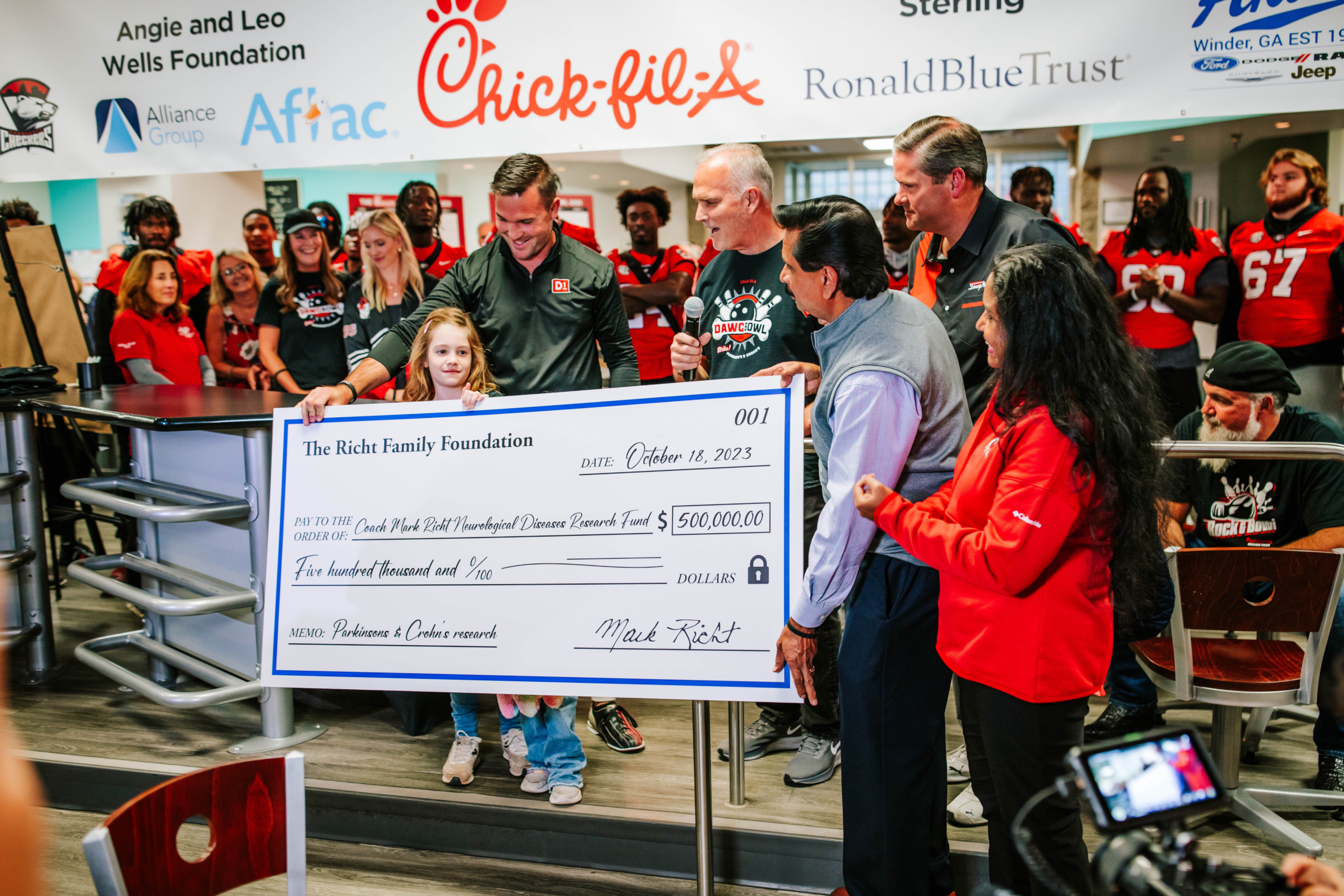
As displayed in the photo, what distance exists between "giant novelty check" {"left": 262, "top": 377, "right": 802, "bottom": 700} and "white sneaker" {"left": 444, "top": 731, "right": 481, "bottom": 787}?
0.61m

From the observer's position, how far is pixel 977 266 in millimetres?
Result: 2355

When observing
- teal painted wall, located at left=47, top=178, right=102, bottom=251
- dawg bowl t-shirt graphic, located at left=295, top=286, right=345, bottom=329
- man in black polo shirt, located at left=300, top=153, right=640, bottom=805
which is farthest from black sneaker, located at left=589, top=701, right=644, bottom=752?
teal painted wall, located at left=47, top=178, right=102, bottom=251

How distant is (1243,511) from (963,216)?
4.29ft

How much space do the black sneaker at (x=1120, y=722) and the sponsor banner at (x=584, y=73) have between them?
6.14 ft

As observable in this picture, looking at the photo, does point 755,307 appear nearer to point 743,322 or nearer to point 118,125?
point 743,322

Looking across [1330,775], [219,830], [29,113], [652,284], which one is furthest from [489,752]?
[29,113]

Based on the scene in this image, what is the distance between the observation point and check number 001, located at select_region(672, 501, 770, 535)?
1861mm

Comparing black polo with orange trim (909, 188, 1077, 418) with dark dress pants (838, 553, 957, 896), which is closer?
dark dress pants (838, 553, 957, 896)

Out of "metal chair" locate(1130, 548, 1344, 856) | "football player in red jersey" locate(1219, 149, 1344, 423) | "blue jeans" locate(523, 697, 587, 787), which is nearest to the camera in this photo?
"metal chair" locate(1130, 548, 1344, 856)

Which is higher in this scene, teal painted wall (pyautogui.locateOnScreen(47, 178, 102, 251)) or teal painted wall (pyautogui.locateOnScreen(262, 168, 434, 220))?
teal painted wall (pyautogui.locateOnScreen(262, 168, 434, 220))

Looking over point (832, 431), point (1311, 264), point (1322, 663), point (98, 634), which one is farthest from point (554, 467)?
point (1311, 264)

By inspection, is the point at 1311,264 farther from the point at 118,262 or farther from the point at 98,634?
the point at 118,262

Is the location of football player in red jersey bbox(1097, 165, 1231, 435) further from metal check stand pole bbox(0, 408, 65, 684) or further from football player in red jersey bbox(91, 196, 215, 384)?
football player in red jersey bbox(91, 196, 215, 384)

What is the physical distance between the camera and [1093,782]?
841mm
